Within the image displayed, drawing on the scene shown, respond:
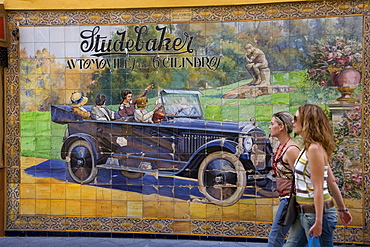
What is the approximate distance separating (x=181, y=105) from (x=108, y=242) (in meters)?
2.39

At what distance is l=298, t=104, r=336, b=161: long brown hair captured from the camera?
3730mm

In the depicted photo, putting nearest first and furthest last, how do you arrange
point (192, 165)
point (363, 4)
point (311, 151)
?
point (311, 151) < point (363, 4) < point (192, 165)

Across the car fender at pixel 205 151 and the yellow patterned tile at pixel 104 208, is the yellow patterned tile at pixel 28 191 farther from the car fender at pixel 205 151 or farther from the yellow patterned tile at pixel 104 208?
the car fender at pixel 205 151

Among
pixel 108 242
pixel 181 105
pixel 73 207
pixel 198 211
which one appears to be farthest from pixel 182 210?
pixel 73 207

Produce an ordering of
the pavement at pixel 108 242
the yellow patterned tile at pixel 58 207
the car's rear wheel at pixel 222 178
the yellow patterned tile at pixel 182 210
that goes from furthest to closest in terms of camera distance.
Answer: the yellow patterned tile at pixel 58 207, the yellow patterned tile at pixel 182 210, the car's rear wheel at pixel 222 178, the pavement at pixel 108 242

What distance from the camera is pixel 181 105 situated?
256 inches

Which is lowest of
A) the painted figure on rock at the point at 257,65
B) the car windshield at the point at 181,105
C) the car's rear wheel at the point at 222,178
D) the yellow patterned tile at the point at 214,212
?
the yellow patterned tile at the point at 214,212

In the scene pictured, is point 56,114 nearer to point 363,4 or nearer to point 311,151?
point 311,151

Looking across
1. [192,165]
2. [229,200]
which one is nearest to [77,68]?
[192,165]

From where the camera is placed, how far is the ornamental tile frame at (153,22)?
6.13 m

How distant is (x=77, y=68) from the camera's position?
6.70m

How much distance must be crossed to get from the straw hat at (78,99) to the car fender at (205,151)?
74.6 inches

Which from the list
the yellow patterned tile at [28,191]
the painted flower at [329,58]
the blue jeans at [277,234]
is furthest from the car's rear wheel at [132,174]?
the painted flower at [329,58]

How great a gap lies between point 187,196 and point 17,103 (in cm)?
314
